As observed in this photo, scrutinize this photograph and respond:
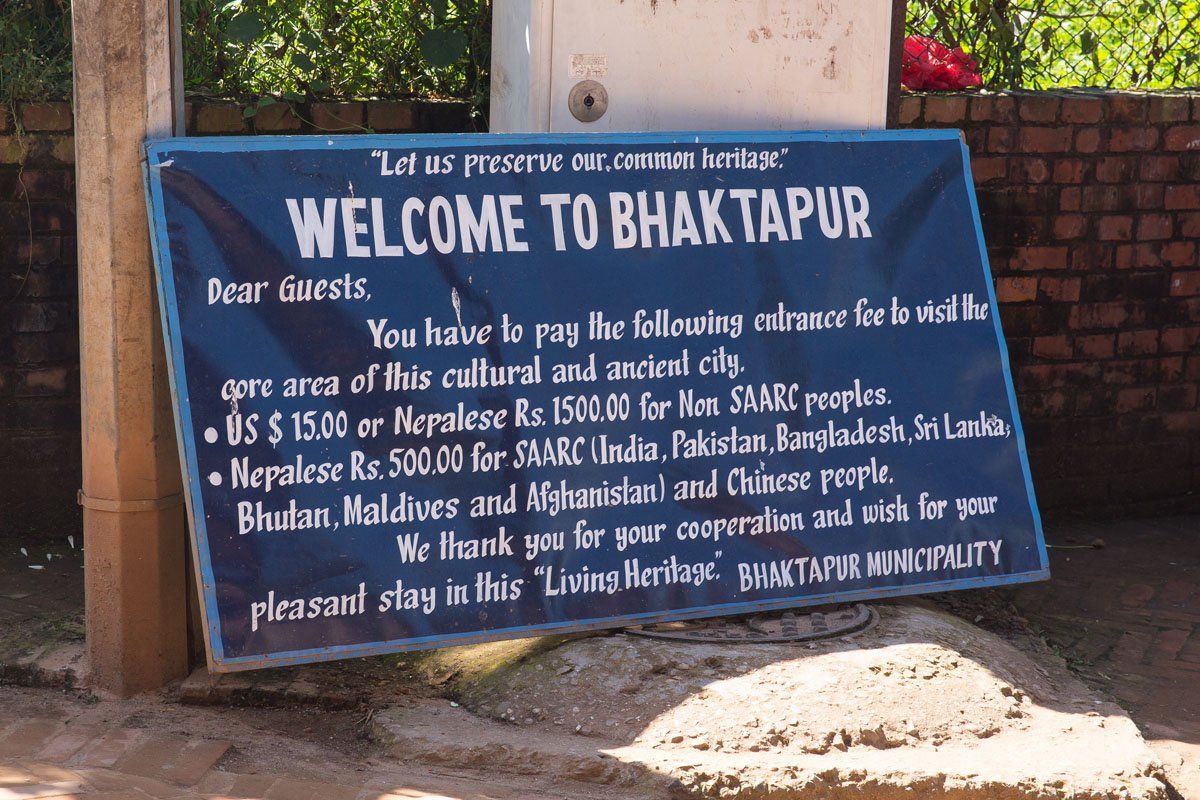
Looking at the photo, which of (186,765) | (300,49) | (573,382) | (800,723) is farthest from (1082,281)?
(186,765)

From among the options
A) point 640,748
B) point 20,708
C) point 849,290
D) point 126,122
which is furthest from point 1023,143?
point 20,708

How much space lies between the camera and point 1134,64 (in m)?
5.84

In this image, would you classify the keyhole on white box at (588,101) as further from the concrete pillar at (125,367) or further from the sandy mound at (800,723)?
the sandy mound at (800,723)

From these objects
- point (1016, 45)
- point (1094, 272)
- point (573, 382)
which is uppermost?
point (1016, 45)

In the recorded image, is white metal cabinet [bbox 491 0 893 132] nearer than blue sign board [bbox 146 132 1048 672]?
No

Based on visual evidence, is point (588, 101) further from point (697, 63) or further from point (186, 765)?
point (186, 765)

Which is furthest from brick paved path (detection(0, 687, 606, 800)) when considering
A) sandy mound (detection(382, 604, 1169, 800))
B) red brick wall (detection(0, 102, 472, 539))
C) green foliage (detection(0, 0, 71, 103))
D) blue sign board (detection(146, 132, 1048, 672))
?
green foliage (detection(0, 0, 71, 103))

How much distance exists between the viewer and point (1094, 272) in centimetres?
510

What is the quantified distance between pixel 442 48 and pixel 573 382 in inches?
63.8

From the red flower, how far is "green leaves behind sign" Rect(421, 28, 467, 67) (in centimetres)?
175

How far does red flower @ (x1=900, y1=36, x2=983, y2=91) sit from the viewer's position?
5.05 m

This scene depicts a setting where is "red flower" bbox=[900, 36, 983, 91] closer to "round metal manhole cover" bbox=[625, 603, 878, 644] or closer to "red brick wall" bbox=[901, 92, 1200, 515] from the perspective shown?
"red brick wall" bbox=[901, 92, 1200, 515]

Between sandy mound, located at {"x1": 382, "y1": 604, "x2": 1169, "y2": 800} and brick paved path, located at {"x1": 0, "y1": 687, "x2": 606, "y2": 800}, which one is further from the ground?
sandy mound, located at {"x1": 382, "y1": 604, "x2": 1169, "y2": 800}

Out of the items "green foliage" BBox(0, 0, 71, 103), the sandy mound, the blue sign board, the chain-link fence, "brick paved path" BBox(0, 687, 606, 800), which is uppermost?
the chain-link fence
